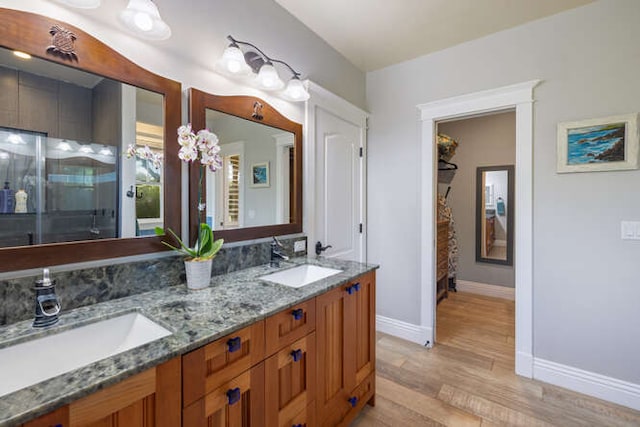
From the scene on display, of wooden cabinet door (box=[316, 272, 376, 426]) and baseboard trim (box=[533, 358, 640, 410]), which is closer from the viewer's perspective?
wooden cabinet door (box=[316, 272, 376, 426])

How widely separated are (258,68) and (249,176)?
2.24ft

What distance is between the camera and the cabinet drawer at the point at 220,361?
0.86 m

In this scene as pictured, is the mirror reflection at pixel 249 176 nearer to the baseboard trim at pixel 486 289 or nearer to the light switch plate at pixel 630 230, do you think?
the light switch plate at pixel 630 230

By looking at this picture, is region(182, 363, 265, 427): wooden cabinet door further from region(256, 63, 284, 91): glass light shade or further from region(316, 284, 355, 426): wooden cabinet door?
region(256, 63, 284, 91): glass light shade

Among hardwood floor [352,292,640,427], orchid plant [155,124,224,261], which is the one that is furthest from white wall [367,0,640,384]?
orchid plant [155,124,224,261]

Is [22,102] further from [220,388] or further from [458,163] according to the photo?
[458,163]

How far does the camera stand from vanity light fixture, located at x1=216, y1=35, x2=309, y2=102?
5.15ft

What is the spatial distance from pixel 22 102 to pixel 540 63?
3.00 m

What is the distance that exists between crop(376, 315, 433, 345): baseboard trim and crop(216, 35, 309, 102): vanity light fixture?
2254 mm

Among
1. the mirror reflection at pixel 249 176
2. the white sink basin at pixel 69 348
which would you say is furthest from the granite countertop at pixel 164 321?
the mirror reflection at pixel 249 176

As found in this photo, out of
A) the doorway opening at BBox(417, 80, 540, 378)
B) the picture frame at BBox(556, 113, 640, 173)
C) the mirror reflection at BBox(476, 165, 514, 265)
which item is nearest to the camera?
the picture frame at BBox(556, 113, 640, 173)

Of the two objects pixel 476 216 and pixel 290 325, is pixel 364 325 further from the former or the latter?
pixel 476 216

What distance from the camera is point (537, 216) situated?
2154 mm

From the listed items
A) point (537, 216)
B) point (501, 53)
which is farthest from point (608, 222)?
point (501, 53)
